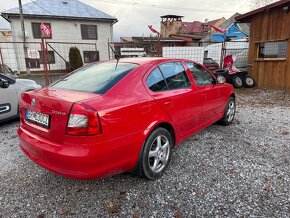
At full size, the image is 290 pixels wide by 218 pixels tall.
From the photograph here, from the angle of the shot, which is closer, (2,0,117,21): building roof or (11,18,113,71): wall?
(11,18,113,71): wall

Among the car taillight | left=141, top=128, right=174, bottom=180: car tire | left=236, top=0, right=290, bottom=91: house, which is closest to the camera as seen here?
the car taillight

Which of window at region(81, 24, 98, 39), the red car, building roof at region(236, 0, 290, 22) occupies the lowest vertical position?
the red car

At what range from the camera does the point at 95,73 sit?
293cm

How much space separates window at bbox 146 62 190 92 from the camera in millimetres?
2793

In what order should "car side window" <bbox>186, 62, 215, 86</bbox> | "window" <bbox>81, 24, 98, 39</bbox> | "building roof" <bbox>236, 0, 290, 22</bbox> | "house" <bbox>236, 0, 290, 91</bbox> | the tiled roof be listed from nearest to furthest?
1. "car side window" <bbox>186, 62, 215, 86</bbox>
2. "building roof" <bbox>236, 0, 290, 22</bbox>
3. "house" <bbox>236, 0, 290, 91</bbox>
4. "window" <bbox>81, 24, 98, 39</bbox>
5. the tiled roof

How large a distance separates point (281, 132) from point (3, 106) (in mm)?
5948

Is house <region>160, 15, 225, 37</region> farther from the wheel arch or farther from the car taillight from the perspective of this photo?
the car taillight

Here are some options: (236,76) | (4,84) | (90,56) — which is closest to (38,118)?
(4,84)

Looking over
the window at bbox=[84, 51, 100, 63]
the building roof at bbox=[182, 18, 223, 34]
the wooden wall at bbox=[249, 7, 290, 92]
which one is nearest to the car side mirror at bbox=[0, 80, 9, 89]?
the wooden wall at bbox=[249, 7, 290, 92]

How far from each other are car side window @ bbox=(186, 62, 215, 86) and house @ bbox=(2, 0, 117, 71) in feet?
60.2

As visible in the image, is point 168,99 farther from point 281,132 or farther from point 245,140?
point 281,132

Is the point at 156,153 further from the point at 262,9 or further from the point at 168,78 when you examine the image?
the point at 262,9

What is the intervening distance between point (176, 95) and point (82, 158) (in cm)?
155

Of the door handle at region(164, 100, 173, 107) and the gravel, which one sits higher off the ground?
the door handle at region(164, 100, 173, 107)
